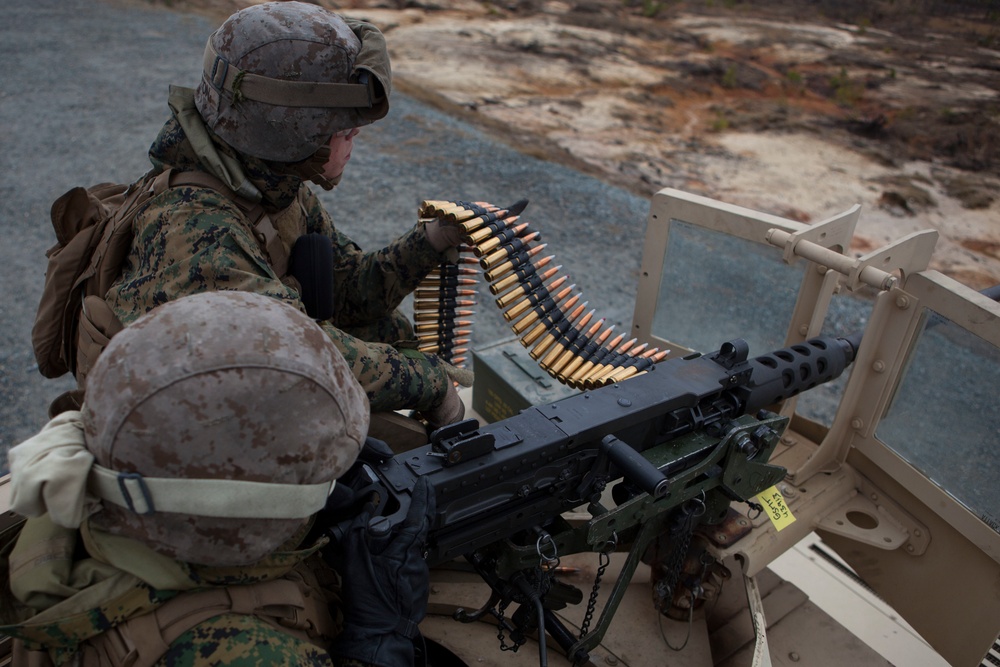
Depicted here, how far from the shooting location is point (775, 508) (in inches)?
117

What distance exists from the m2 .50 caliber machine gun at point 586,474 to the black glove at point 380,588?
0.05 meters

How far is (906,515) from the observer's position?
133 inches

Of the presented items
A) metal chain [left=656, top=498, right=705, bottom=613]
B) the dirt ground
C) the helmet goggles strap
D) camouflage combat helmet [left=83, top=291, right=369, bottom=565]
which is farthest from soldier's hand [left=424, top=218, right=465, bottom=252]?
the dirt ground

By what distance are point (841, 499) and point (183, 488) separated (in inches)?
119

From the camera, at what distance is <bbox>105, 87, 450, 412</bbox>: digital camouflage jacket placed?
2461 millimetres

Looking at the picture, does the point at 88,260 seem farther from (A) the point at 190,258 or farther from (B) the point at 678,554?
(B) the point at 678,554

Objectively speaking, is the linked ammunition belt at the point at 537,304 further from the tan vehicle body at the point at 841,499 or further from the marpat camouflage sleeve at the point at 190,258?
the marpat camouflage sleeve at the point at 190,258

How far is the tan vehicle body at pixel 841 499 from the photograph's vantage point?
9.57 ft

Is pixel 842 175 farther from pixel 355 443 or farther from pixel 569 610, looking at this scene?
pixel 355 443

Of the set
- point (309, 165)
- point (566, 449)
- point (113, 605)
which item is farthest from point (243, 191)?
point (113, 605)

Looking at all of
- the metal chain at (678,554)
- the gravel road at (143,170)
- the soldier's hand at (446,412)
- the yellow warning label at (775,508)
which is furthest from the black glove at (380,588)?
Answer: the gravel road at (143,170)

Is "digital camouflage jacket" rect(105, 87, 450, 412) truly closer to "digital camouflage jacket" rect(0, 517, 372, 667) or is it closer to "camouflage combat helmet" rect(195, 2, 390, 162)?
"camouflage combat helmet" rect(195, 2, 390, 162)

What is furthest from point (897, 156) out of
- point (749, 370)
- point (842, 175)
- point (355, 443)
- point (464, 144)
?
point (355, 443)

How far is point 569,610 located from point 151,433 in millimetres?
2136
